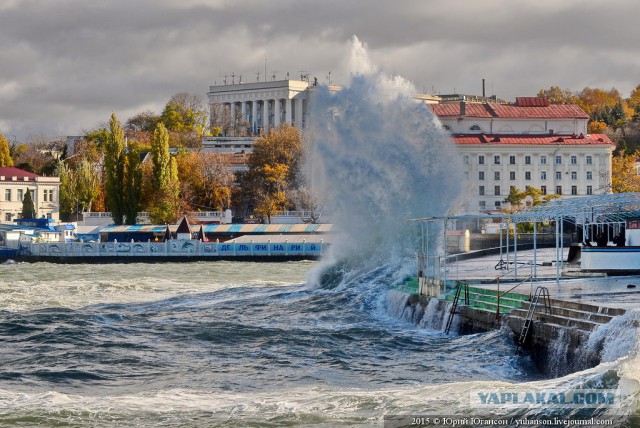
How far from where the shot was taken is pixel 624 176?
336 ft

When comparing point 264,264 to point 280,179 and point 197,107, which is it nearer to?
point 280,179

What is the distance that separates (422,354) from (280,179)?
241ft

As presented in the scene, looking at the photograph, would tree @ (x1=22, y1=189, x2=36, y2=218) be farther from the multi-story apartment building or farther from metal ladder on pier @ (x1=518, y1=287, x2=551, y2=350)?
metal ladder on pier @ (x1=518, y1=287, x2=551, y2=350)

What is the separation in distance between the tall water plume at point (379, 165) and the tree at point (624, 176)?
47846 mm

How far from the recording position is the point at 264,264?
72250mm

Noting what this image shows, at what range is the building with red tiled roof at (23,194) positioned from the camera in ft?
328

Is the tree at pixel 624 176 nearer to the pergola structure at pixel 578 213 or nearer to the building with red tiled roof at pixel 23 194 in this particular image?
the building with red tiled roof at pixel 23 194

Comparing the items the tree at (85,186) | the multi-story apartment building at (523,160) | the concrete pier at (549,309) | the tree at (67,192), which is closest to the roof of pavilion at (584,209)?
the concrete pier at (549,309)

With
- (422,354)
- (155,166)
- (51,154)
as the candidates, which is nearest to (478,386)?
(422,354)

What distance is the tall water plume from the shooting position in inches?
1742

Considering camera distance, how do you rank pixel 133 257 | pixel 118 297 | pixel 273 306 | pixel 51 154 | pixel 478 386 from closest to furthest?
pixel 478 386
pixel 273 306
pixel 118 297
pixel 133 257
pixel 51 154

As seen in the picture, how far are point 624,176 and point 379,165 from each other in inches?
2457
